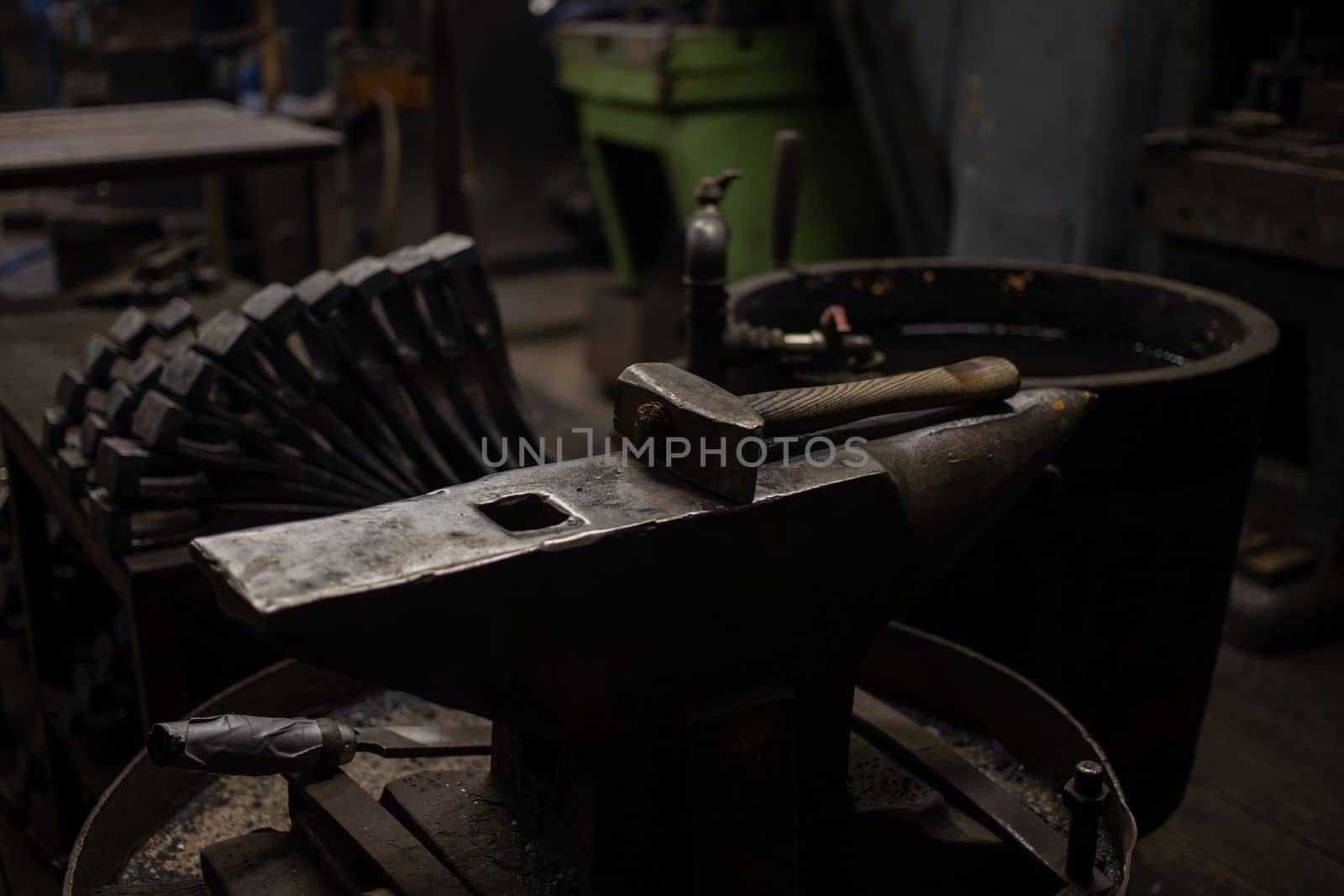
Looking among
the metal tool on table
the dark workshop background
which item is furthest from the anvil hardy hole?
the dark workshop background

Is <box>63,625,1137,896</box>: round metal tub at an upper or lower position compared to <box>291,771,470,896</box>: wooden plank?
lower

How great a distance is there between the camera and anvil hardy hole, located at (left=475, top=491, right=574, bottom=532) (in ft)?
3.24

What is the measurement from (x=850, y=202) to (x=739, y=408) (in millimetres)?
3471

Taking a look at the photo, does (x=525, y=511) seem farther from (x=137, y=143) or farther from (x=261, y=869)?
(x=137, y=143)

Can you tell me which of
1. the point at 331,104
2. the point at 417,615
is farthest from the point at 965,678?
the point at 331,104

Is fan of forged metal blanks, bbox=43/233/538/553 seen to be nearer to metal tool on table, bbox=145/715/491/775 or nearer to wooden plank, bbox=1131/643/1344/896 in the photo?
metal tool on table, bbox=145/715/491/775

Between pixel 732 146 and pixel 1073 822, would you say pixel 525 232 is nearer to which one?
pixel 732 146

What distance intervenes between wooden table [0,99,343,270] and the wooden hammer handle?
84.4 inches

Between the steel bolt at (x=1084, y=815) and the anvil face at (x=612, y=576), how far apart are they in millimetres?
221

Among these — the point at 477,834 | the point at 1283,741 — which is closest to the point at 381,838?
the point at 477,834

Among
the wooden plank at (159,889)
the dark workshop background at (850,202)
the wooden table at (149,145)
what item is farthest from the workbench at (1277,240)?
the wooden plank at (159,889)

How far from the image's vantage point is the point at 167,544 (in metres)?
1.62

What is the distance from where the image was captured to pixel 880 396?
3.80 ft

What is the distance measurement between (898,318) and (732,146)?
2.18 m
